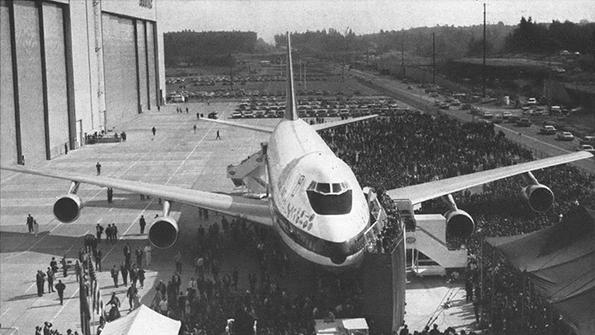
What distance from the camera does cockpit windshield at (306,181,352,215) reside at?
2302 cm

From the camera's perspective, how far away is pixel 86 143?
7294 cm

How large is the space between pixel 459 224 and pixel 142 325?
16321 mm

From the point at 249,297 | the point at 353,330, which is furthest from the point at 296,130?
the point at 353,330

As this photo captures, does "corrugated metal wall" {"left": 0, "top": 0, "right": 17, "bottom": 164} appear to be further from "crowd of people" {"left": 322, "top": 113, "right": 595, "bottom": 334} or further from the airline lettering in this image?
the airline lettering

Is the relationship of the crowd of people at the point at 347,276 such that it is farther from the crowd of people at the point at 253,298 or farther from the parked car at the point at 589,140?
the parked car at the point at 589,140

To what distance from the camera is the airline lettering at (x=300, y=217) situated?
2308 centimetres

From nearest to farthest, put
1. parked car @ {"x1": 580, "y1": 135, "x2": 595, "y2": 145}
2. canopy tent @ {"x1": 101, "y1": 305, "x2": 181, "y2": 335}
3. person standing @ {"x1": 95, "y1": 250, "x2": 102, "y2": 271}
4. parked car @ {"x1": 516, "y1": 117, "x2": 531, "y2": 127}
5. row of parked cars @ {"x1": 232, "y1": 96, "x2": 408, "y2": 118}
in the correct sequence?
1. canopy tent @ {"x1": 101, "y1": 305, "x2": 181, "y2": 335}
2. person standing @ {"x1": 95, "y1": 250, "x2": 102, "y2": 271}
3. parked car @ {"x1": 580, "y1": 135, "x2": 595, "y2": 145}
4. parked car @ {"x1": 516, "y1": 117, "x2": 531, "y2": 127}
5. row of parked cars @ {"x1": 232, "y1": 96, "x2": 408, "y2": 118}

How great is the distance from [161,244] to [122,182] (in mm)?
5453

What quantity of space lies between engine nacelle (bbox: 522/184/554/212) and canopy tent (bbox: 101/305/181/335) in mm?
21234

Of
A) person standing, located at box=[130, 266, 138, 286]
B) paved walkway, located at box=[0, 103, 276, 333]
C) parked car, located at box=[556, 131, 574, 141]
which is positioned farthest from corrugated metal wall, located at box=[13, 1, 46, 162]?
parked car, located at box=[556, 131, 574, 141]

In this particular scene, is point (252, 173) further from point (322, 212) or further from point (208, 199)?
point (322, 212)

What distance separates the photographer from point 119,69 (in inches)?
3634

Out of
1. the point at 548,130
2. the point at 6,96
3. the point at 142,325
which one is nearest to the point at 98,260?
the point at 142,325

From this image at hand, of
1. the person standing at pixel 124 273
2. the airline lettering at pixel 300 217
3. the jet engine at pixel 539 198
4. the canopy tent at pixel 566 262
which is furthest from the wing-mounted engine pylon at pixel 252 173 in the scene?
the canopy tent at pixel 566 262
